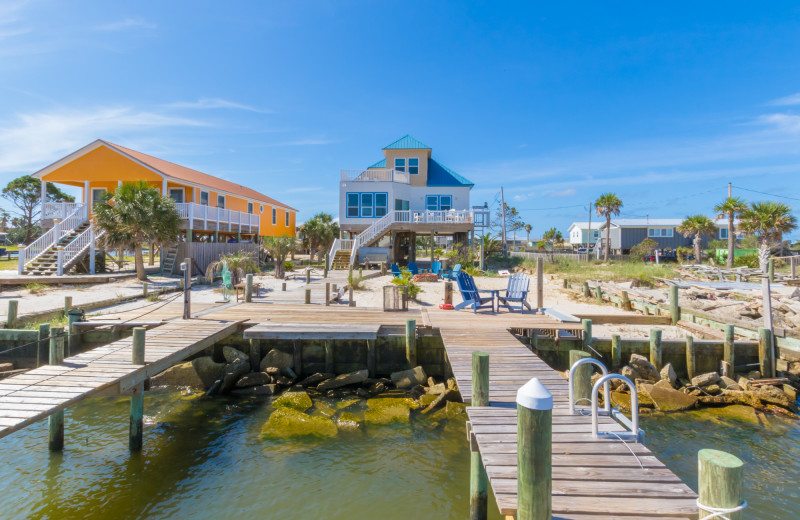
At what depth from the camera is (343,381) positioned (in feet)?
31.3

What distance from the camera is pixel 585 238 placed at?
205ft

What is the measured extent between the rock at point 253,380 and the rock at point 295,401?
3.66 feet

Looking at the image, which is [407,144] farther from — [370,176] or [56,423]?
[56,423]

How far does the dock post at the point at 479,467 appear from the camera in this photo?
4.91 meters

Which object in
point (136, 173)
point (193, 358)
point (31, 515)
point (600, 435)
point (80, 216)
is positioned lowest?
point (31, 515)

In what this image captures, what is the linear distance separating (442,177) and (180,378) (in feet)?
84.1

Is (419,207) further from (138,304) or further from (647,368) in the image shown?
(647,368)

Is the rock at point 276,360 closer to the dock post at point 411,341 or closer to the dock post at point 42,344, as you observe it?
the dock post at point 411,341

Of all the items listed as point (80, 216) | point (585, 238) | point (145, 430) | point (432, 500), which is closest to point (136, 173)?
point (80, 216)

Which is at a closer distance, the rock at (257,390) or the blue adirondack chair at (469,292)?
the rock at (257,390)

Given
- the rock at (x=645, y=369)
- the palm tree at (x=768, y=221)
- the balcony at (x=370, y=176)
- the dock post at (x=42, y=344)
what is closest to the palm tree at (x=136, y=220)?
the dock post at (x=42, y=344)

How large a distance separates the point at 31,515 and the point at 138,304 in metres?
9.68

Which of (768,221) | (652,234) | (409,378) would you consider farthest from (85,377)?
(652,234)

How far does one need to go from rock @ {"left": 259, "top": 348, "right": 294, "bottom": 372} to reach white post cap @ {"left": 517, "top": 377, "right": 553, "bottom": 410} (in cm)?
813
